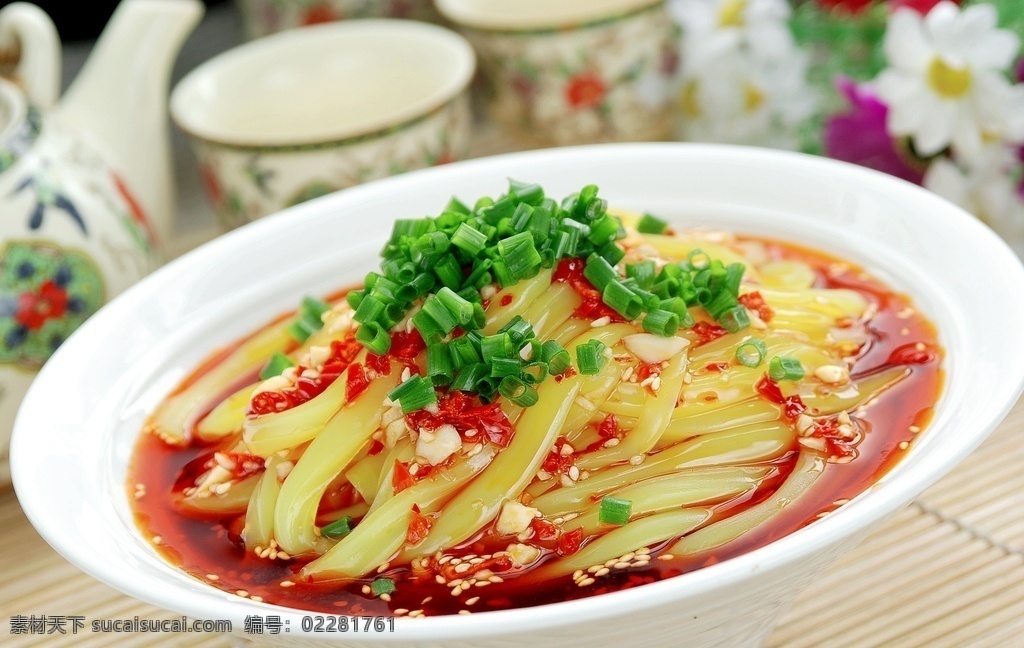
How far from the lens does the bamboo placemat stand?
159cm

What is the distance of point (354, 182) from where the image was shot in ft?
8.18

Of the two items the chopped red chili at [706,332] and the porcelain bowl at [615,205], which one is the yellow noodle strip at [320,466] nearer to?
the porcelain bowl at [615,205]

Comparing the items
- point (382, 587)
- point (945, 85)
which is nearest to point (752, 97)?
point (945, 85)

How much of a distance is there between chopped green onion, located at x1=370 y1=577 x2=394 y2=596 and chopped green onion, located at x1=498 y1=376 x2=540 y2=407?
0.29m

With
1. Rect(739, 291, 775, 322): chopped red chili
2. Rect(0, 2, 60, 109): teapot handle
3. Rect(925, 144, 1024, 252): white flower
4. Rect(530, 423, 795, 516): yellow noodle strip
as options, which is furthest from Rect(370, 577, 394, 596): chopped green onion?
Rect(925, 144, 1024, 252): white flower

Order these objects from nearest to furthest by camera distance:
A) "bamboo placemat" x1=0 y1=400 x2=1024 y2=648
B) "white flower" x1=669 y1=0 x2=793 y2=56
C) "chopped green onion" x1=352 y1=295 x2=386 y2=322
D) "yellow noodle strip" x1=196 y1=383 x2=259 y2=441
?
"chopped green onion" x1=352 y1=295 x2=386 y2=322 → "bamboo placemat" x1=0 y1=400 x2=1024 y2=648 → "yellow noodle strip" x1=196 y1=383 x2=259 y2=441 → "white flower" x1=669 y1=0 x2=793 y2=56

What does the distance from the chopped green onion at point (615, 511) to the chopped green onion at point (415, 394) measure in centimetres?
27

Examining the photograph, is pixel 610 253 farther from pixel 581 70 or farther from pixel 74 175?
pixel 581 70

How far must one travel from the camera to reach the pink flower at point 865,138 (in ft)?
8.18

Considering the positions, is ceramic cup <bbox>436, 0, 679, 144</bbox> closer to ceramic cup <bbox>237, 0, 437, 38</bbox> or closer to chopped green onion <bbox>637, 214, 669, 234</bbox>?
ceramic cup <bbox>237, 0, 437, 38</bbox>

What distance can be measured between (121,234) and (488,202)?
0.97 meters

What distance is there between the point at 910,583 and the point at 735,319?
515 mm

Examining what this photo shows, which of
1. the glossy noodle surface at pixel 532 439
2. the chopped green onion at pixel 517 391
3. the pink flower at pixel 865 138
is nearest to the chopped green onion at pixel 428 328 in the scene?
the glossy noodle surface at pixel 532 439

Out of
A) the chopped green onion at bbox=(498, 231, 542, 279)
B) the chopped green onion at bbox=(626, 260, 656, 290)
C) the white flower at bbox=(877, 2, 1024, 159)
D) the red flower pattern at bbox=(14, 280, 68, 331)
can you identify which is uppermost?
the white flower at bbox=(877, 2, 1024, 159)
